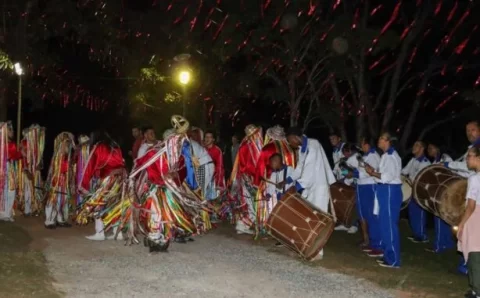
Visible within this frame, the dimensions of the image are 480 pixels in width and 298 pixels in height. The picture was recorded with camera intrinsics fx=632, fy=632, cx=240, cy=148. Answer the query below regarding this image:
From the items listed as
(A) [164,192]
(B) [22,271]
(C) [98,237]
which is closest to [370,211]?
(A) [164,192]

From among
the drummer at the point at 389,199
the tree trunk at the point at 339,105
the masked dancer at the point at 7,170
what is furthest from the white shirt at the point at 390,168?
the tree trunk at the point at 339,105

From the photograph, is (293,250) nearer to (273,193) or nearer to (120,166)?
(273,193)

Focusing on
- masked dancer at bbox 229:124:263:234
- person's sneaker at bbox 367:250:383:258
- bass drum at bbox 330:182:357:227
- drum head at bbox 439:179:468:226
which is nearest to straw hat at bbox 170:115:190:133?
masked dancer at bbox 229:124:263:234

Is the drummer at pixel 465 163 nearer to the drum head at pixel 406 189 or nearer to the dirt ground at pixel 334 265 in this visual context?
the dirt ground at pixel 334 265

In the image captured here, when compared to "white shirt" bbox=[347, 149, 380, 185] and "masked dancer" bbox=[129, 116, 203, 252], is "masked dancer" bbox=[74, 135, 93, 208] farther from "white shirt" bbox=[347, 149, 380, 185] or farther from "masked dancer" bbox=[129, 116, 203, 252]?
"white shirt" bbox=[347, 149, 380, 185]

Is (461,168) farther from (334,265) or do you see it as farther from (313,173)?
(334,265)

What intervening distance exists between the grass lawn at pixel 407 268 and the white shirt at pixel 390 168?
1130mm

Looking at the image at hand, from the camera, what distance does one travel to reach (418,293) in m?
6.78

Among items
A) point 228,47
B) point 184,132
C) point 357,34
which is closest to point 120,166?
Result: point 184,132

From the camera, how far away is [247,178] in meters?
10.6

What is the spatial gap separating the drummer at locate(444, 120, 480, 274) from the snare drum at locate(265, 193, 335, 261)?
1.71 metres

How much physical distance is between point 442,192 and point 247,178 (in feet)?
12.0

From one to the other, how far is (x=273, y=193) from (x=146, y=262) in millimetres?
2911

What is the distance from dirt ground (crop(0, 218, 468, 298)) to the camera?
6.71m
